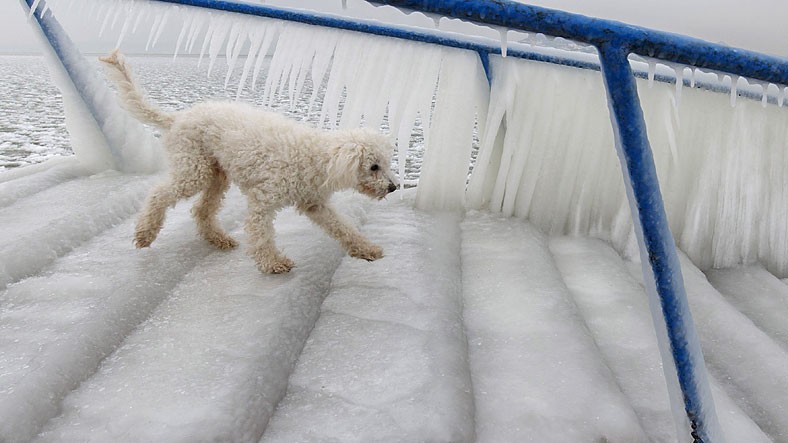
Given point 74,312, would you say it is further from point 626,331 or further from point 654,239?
point 626,331

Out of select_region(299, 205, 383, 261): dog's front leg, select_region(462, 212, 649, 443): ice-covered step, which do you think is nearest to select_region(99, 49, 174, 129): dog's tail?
select_region(299, 205, 383, 261): dog's front leg

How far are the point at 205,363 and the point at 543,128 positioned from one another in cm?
190

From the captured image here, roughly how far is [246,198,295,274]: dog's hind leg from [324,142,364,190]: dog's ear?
10.6 inches

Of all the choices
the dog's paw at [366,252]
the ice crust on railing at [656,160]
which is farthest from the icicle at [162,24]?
the ice crust on railing at [656,160]

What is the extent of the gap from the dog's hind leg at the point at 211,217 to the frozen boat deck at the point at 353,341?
49 millimetres

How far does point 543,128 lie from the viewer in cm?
268

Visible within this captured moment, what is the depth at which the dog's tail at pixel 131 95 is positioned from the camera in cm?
226

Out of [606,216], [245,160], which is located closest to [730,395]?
[606,216]

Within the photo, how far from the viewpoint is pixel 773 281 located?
2.36m

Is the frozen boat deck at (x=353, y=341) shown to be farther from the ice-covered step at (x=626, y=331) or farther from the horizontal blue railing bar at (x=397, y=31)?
the horizontal blue railing bar at (x=397, y=31)

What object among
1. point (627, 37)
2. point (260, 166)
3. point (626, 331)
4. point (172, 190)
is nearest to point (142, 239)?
point (172, 190)

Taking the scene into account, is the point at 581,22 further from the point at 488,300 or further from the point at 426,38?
the point at 426,38

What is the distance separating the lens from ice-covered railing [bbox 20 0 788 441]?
7.86 ft

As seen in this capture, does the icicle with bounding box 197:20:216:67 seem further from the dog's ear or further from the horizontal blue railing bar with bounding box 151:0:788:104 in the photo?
the dog's ear
